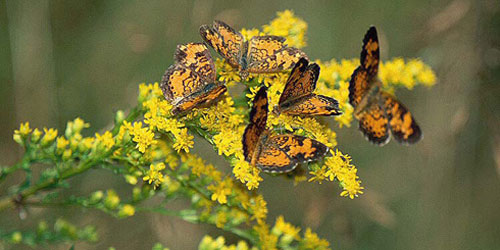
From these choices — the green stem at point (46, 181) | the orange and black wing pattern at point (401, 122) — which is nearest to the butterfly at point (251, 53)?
the orange and black wing pattern at point (401, 122)

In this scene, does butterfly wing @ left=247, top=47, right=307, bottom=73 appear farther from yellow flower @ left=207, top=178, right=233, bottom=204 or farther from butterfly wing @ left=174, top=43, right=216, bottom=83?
yellow flower @ left=207, top=178, right=233, bottom=204

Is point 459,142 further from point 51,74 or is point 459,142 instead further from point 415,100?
point 51,74

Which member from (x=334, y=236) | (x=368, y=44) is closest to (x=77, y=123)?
(x=368, y=44)

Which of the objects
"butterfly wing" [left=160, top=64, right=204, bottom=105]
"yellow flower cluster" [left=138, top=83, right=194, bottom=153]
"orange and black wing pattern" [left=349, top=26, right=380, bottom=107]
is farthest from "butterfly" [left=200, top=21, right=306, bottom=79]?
"yellow flower cluster" [left=138, top=83, right=194, bottom=153]

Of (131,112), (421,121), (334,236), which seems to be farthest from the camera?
(421,121)

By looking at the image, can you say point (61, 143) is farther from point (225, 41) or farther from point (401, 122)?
point (401, 122)

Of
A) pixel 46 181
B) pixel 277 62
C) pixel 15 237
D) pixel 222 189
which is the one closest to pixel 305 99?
pixel 277 62

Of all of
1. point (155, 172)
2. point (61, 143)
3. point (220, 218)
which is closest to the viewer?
point (155, 172)

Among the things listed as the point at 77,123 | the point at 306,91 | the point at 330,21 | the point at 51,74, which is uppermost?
the point at 330,21
